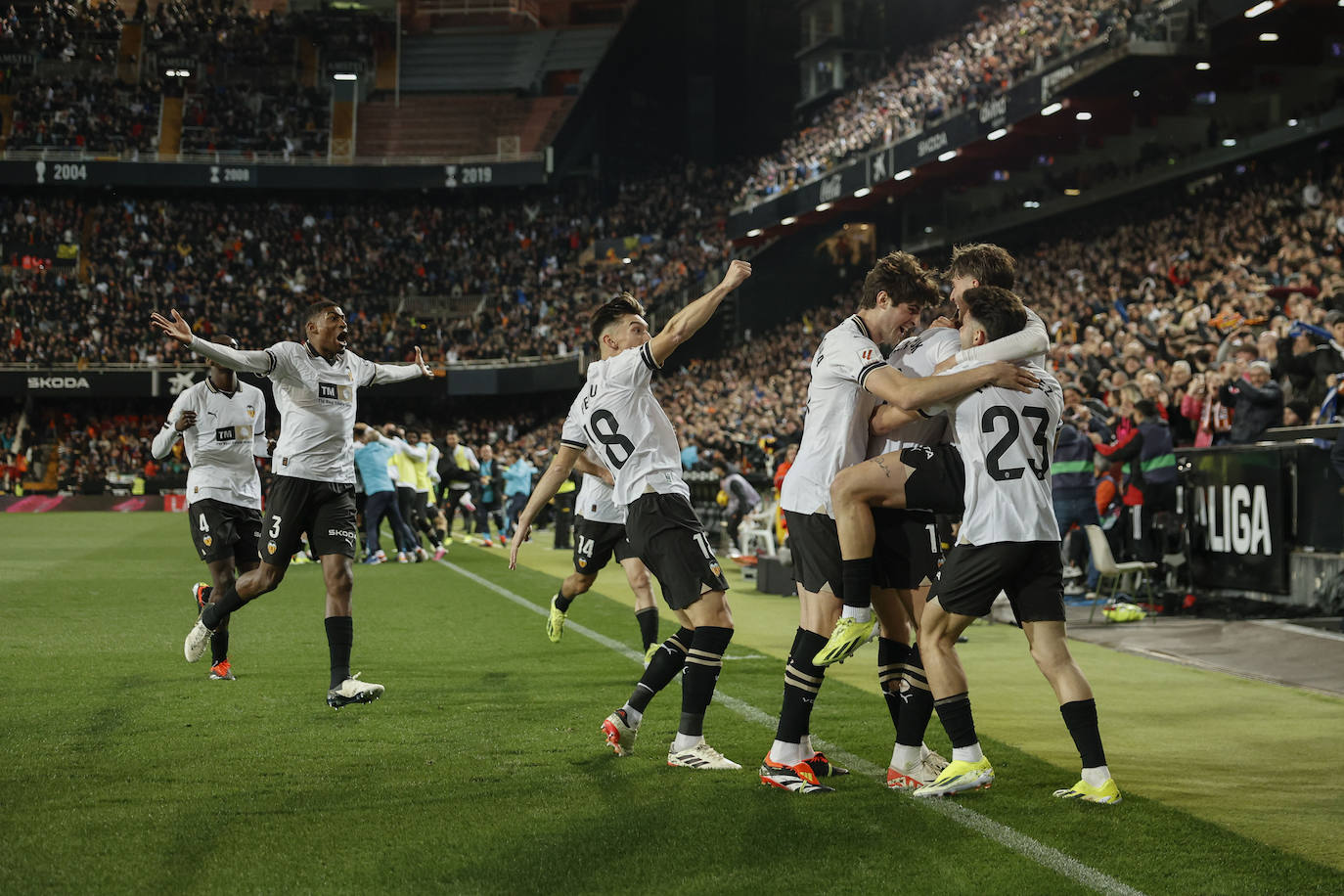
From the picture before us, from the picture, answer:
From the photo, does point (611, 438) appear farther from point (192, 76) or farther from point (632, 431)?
point (192, 76)

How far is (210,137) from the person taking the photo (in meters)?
52.7

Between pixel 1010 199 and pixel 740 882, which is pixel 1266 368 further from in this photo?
pixel 1010 199

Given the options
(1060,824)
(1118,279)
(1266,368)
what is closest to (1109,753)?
(1060,824)

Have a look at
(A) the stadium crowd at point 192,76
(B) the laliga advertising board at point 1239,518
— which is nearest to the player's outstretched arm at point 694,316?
(B) the laliga advertising board at point 1239,518

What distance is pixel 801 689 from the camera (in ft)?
18.2

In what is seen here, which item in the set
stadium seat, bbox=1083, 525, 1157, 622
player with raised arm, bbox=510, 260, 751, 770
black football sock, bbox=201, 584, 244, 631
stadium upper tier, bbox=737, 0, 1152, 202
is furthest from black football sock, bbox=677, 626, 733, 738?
stadium upper tier, bbox=737, 0, 1152, 202

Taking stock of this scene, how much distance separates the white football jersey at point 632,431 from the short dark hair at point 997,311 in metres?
1.59

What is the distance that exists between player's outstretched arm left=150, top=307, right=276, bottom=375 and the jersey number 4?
4062 mm

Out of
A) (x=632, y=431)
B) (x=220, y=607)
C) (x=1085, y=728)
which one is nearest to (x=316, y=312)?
(x=220, y=607)

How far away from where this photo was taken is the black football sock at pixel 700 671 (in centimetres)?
598

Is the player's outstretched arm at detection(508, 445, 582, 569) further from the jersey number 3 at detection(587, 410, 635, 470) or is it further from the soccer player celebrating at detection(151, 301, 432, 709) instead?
the soccer player celebrating at detection(151, 301, 432, 709)

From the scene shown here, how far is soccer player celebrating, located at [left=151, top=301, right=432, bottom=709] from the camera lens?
302 inches

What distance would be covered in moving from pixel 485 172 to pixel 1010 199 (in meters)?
22.9

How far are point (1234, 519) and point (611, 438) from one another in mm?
7729
